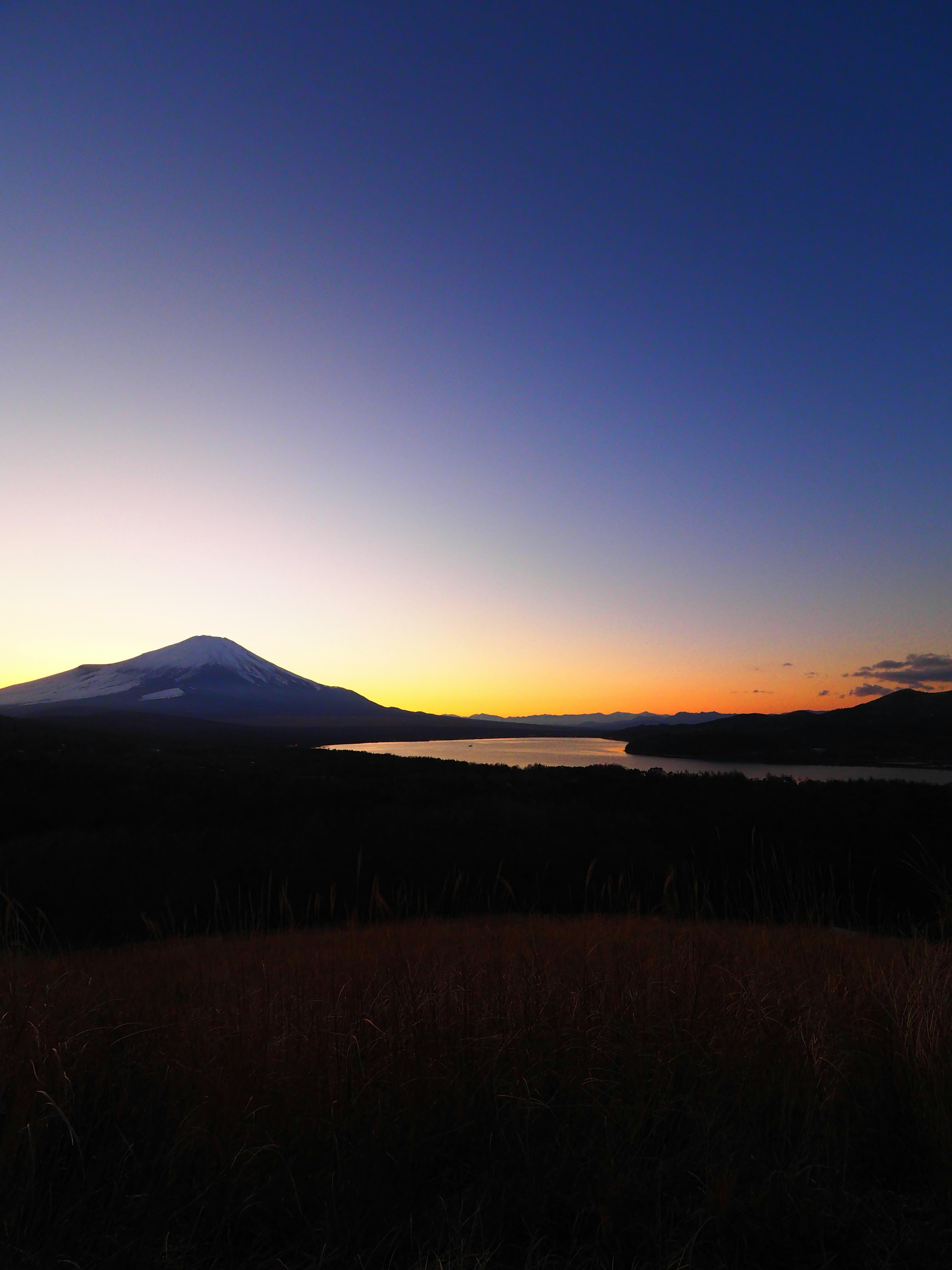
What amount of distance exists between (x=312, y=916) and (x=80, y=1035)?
39.4 ft

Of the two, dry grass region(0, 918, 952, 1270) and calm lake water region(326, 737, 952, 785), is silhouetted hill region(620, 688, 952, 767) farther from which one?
dry grass region(0, 918, 952, 1270)

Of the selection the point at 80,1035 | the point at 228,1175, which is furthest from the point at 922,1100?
the point at 80,1035

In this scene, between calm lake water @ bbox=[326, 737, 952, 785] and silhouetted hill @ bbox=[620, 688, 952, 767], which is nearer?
calm lake water @ bbox=[326, 737, 952, 785]

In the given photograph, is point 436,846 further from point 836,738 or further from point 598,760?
point 836,738

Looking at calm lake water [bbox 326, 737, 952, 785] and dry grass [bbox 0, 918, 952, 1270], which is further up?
dry grass [bbox 0, 918, 952, 1270]

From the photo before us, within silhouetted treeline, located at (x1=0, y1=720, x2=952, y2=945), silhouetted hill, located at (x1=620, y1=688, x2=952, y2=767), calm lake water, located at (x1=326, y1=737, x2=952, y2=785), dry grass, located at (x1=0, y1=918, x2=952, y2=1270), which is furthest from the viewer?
silhouetted hill, located at (x1=620, y1=688, x2=952, y2=767)

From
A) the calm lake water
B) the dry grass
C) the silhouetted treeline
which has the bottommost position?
the calm lake water

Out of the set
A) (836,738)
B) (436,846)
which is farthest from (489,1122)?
(836,738)

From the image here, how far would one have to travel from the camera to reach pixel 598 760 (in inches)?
3219

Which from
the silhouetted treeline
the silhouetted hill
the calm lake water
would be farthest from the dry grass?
the silhouetted hill

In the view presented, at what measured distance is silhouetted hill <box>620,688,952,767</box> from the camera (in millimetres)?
74875

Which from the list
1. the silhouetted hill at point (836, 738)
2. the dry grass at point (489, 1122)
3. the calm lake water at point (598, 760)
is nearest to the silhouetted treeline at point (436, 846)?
the dry grass at point (489, 1122)

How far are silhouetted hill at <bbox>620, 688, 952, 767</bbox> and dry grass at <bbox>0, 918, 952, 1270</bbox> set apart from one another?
79762 millimetres

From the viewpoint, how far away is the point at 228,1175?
2.21m
